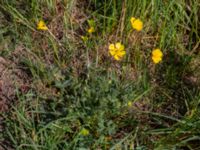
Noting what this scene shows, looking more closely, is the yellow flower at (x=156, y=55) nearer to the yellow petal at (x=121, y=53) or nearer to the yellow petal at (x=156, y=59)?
the yellow petal at (x=156, y=59)

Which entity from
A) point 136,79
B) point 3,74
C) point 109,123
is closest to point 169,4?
point 136,79

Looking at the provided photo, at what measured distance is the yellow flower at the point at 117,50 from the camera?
2.19 m

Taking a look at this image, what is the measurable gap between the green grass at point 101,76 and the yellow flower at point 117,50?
69 millimetres

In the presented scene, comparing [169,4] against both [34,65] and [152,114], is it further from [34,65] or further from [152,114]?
[34,65]

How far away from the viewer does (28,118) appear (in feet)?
6.68

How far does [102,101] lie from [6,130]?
447mm

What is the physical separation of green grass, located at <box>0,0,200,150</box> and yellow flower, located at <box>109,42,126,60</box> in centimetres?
7

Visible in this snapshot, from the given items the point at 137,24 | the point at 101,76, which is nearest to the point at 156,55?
the point at 137,24

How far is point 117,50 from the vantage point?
223 centimetres

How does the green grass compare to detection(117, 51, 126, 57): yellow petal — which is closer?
the green grass

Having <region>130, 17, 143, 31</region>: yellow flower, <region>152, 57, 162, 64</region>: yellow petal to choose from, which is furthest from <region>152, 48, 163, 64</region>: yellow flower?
<region>130, 17, 143, 31</region>: yellow flower

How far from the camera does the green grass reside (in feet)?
6.50

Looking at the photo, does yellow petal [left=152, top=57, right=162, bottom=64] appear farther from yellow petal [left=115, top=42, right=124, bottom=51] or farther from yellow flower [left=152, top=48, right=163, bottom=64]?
yellow petal [left=115, top=42, right=124, bottom=51]

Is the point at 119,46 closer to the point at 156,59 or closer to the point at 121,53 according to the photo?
the point at 121,53
